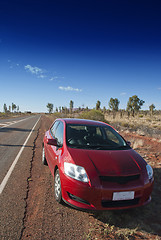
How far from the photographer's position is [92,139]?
3.67 m

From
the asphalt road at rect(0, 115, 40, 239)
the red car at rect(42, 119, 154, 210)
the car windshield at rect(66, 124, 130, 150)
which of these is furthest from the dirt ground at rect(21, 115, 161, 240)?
the car windshield at rect(66, 124, 130, 150)

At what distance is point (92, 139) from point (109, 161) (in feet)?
3.71

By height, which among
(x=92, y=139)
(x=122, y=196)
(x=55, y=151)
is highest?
(x=92, y=139)

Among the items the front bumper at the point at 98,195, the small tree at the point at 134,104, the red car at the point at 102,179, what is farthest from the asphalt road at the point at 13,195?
the small tree at the point at 134,104

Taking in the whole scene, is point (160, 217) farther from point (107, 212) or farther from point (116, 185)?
point (116, 185)

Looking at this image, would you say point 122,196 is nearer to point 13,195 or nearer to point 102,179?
point 102,179

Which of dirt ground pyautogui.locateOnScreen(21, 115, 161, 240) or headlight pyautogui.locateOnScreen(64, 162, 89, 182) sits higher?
headlight pyautogui.locateOnScreen(64, 162, 89, 182)

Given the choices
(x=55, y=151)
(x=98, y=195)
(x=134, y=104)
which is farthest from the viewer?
(x=134, y=104)

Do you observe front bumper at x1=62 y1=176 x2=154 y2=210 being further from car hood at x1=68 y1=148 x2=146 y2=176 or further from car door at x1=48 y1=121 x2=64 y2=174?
car door at x1=48 y1=121 x2=64 y2=174

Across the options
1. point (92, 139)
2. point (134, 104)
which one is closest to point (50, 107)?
point (134, 104)

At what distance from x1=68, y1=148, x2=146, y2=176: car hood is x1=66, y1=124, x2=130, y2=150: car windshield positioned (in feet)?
0.81

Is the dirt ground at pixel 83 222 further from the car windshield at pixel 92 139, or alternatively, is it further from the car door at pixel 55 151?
the car windshield at pixel 92 139

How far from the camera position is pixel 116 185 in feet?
7.48

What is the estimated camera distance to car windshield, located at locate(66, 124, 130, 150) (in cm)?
316
